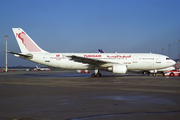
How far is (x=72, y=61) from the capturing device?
2923cm

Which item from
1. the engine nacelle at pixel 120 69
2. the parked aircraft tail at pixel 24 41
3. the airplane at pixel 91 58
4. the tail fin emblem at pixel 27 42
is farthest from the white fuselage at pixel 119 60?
the engine nacelle at pixel 120 69

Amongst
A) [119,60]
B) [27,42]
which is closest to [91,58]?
[119,60]

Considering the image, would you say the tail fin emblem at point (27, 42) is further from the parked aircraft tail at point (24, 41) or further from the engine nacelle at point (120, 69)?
the engine nacelle at point (120, 69)

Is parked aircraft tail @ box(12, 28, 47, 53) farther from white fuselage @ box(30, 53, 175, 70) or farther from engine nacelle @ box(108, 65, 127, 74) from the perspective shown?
engine nacelle @ box(108, 65, 127, 74)

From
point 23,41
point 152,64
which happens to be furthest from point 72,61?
point 152,64

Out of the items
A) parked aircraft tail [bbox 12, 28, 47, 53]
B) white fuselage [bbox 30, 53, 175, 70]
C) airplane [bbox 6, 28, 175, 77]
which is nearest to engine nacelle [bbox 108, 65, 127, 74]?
airplane [bbox 6, 28, 175, 77]

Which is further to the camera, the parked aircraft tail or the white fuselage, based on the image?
the parked aircraft tail

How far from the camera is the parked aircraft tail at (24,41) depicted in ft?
97.8

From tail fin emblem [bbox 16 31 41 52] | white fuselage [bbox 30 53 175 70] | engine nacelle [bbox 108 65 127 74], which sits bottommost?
engine nacelle [bbox 108 65 127 74]

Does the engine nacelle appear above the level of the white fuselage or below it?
below

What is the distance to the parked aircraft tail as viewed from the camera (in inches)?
1173

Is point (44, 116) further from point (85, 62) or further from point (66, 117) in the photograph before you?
point (85, 62)

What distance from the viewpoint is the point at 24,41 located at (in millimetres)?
29828

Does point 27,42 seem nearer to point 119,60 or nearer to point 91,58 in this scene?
point 91,58
